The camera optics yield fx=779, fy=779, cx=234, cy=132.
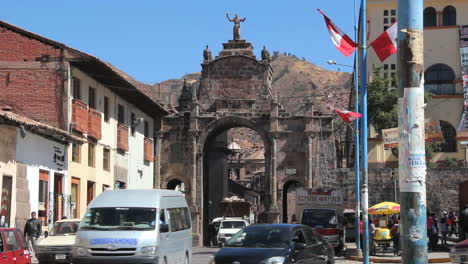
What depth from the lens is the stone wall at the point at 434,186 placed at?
164 feet

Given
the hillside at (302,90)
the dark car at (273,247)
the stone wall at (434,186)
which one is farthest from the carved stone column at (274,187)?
the hillside at (302,90)

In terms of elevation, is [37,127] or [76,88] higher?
[76,88]

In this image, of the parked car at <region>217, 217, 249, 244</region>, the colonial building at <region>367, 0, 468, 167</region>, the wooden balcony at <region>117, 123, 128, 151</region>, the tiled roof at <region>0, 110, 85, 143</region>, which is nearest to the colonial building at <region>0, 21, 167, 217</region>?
the tiled roof at <region>0, 110, 85, 143</region>

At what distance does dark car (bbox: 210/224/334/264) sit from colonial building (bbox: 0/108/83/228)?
35.6ft

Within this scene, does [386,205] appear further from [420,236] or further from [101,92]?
[420,236]

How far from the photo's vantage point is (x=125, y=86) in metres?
39.2

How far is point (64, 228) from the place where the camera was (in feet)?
79.4

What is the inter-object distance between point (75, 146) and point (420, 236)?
2560 centimetres

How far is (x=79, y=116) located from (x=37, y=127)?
5.71 metres

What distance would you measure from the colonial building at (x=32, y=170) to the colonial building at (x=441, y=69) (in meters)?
26.4

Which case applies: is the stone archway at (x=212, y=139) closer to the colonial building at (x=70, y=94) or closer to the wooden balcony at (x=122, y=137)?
the wooden balcony at (x=122, y=137)

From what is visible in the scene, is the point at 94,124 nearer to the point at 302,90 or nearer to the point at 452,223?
the point at 452,223

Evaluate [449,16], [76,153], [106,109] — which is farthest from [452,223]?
[449,16]

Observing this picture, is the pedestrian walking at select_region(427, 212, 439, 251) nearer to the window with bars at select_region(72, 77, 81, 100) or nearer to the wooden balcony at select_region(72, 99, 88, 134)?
the wooden balcony at select_region(72, 99, 88, 134)
